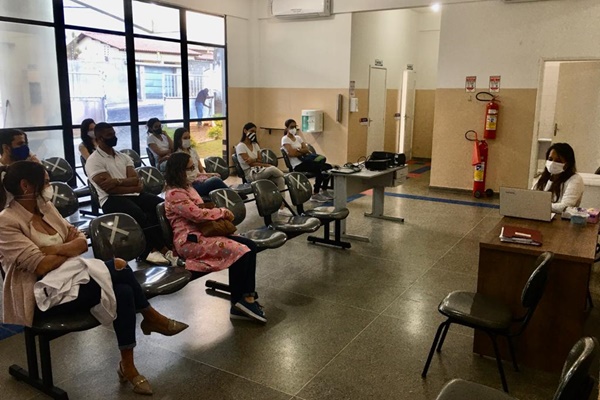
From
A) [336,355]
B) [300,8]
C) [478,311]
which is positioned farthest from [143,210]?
[300,8]

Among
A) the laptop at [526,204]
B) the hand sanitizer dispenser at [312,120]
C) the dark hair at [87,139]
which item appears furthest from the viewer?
the hand sanitizer dispenser at [312,120]

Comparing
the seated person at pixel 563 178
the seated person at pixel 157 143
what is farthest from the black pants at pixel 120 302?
the seated person at pixel 157 143

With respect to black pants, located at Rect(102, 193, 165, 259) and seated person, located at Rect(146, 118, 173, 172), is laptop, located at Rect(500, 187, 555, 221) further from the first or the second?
seated person, located at Rect(146, 118, 173, 172)

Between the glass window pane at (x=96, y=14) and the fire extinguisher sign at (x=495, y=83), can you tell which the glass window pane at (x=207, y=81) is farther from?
the fire extinguisher sign at (x=495, y=83)

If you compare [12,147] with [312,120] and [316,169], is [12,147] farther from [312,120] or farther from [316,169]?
[312,120]

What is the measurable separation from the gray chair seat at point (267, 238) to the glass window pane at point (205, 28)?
5.92 meters

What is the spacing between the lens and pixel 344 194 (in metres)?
5.42

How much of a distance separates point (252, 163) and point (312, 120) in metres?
3.25

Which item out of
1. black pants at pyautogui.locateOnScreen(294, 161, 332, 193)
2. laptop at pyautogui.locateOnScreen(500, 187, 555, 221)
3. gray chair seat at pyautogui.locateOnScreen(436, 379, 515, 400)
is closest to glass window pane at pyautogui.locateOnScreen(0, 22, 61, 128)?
black pants at pyautogui.locateOnScreen(294, 161, 332, 193)

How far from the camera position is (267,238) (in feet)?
13.1

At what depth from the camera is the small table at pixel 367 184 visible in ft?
17.8

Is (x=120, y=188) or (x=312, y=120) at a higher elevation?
(x=312, y=120)

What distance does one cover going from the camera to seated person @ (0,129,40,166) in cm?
432

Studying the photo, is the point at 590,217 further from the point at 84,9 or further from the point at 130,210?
the point at 84,9
